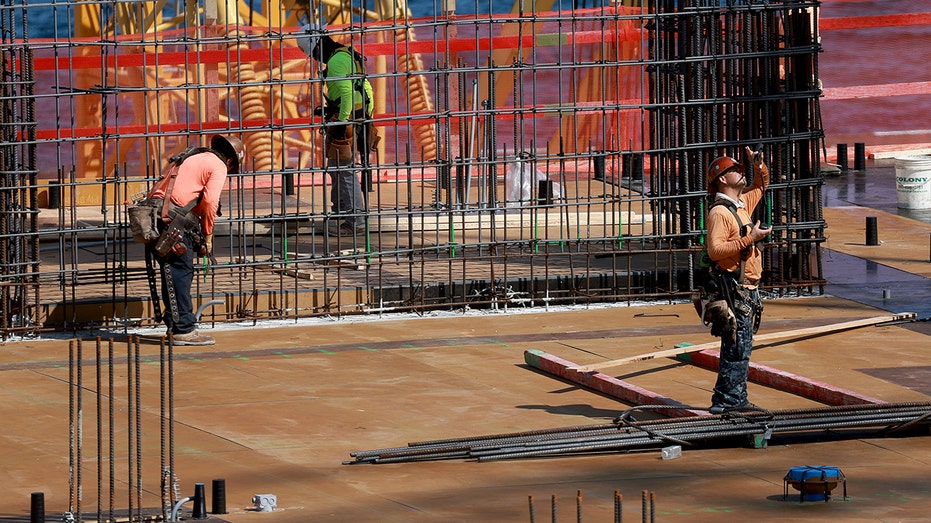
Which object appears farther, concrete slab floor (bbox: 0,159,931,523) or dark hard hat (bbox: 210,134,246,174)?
dark hard hat (bbox: 210,134,246,174)

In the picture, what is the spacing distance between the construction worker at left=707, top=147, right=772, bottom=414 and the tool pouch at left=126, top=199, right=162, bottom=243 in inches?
182

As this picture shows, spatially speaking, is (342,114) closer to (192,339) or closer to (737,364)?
(192,339)

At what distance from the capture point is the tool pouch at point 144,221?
13.0 metres

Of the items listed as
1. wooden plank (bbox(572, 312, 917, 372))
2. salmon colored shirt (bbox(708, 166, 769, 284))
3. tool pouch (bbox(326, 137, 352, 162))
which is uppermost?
tool pouch (bbox(326, 137, 352, 162))

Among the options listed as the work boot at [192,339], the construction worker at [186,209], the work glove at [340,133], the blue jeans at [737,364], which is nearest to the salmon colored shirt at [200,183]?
the construction worker at [186,209]

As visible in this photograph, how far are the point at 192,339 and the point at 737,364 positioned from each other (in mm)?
4814

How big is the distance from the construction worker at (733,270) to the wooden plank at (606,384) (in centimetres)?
26

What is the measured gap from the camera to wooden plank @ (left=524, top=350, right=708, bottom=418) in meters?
10.7

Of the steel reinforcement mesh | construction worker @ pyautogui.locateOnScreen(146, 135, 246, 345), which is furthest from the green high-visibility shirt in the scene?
construction worker @ pyautogui.locateOnScreen(146, 135, 246, 345)

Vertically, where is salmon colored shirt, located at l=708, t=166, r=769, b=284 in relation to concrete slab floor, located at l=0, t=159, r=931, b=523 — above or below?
above

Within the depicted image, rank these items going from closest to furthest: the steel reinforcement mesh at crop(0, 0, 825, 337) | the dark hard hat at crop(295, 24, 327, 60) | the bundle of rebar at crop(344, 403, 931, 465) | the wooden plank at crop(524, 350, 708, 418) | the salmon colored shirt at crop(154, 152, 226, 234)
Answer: the bundle of rebar at crop(344, 403, 931, 465), the wooden plank at crop(524, 350, 708, 418), the salmon colored shirt at crop(154, 152, 226, 234), the steel reinforcement mesh at crop(0, 0, 825, 337), the dark hard hat at crop(295, 24, 327, 60)

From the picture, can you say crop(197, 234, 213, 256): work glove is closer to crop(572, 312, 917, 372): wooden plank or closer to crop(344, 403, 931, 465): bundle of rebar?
crop(572, 312, 917, 372): wooden plank

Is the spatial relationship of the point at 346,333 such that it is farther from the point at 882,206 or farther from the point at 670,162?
the point at 882,206

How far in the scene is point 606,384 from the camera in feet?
38.2
